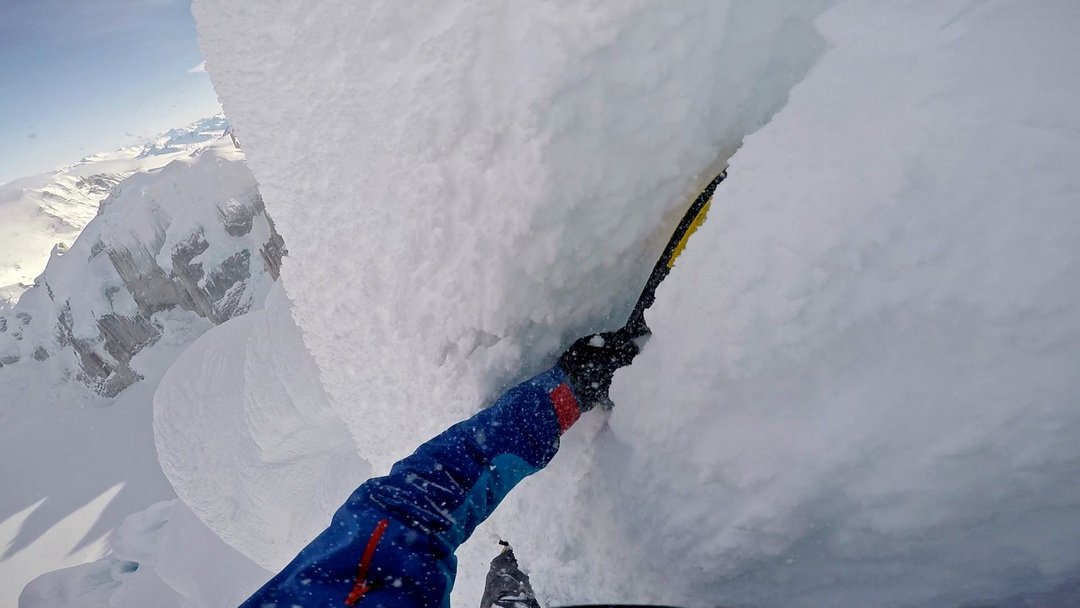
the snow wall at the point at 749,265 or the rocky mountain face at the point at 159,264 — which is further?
the rocky mountain face at the point at 159,264

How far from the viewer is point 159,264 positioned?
641 inches

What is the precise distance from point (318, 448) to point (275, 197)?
3924 mm

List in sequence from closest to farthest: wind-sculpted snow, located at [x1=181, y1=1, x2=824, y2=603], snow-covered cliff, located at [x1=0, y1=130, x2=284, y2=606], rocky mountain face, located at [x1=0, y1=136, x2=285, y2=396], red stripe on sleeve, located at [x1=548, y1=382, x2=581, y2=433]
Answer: wind-sculpted snow, located at [x1=181, y1=1, x2=824, y2=603] < red stripe on sleeve, located at [x1=548, y1=382, x2=581, y2=433] < snow-covered cliff, located at [x1=0, y1=130, x2=284, y2=606] < rocky mountain face, located at [x1=0, y1=136, x2=285, y2=396]

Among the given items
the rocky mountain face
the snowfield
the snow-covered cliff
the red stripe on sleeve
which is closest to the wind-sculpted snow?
the snowfield

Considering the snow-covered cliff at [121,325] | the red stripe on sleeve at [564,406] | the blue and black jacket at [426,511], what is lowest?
the blue and black jacket at [426,511]

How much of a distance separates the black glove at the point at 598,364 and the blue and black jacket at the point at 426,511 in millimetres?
28

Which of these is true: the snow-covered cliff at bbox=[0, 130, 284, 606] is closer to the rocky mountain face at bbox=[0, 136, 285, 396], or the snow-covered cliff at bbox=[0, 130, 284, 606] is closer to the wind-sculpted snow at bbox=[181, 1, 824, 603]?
the rocky mountain face at bbox=[0, 136, 285, 396]

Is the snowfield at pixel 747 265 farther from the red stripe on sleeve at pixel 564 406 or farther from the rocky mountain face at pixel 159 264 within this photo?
the rocky mountain face at pixel 159 264

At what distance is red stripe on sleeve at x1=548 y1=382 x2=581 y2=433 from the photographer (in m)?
1.11

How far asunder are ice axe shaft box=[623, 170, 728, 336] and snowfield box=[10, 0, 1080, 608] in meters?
0.03

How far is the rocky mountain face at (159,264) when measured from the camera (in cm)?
1599

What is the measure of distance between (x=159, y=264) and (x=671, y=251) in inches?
776

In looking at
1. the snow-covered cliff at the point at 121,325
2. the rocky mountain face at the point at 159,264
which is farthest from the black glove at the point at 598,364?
the rocky mountain face at the point at 159,264

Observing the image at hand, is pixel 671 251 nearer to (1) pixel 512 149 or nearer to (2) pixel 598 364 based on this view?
(2) pixel 598 364
